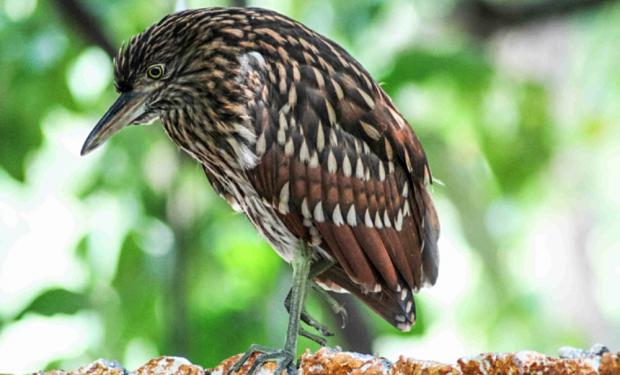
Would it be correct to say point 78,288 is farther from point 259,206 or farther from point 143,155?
point 259,206

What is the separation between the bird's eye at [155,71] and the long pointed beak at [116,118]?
71 millimetres

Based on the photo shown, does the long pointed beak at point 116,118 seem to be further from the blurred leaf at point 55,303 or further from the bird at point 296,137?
the blurred leaf at point 55,303

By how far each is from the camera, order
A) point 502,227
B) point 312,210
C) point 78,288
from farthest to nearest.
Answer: point 502,227
point 78,288
point 312,210

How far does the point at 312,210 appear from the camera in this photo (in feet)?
11.4

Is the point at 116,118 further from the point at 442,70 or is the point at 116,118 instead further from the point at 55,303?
the point at 442,70

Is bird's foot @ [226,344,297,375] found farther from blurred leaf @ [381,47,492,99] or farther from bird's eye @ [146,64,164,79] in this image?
blurred leaf @ [381,47,492,99]

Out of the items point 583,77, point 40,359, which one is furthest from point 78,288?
point 583,77

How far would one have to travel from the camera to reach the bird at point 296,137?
11.3 ft

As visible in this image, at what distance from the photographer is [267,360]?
297 cm

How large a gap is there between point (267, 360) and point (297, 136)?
0.74 m

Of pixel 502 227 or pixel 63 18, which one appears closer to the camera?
pixel 63 18

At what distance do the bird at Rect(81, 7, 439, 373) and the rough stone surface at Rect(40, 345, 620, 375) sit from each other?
76 cm

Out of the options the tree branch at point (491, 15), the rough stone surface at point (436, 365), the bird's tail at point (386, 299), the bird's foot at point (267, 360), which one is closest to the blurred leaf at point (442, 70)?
the tree branch at point (491, 15)

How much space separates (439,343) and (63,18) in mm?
3290
